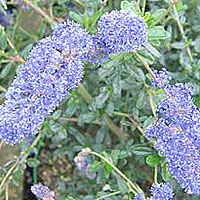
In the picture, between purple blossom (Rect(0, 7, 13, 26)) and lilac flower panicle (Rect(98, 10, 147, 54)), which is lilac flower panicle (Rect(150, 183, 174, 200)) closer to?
lilac flower panicle (Rect(98, 10, 147, 54))

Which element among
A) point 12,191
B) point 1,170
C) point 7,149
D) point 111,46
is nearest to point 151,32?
point 111,46

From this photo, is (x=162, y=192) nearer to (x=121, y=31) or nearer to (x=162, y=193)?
(x=162, y=193)

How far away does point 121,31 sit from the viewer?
1349mm

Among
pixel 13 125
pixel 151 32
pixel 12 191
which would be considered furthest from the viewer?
pixel 12 191

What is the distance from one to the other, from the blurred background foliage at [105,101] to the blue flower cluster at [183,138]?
0.29 meters

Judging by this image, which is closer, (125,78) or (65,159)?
(125,78)

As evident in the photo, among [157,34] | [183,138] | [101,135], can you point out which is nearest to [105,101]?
[101,135]

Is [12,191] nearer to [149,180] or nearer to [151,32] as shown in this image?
[149,180]

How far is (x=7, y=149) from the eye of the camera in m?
2.59

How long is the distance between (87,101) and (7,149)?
68 centimetres

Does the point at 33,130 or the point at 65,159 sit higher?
the point at 33,130

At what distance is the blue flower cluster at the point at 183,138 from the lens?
54.2 inches

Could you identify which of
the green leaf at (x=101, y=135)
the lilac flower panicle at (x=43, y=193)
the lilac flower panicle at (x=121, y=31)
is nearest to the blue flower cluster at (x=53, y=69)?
the lilac flower panicle at (x=121, y=31)

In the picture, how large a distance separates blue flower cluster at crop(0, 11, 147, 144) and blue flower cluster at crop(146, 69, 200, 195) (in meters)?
0.21
